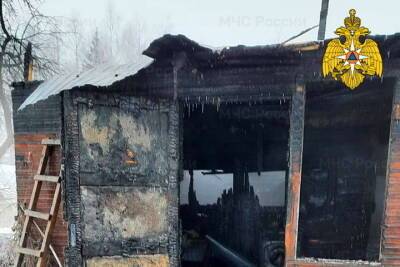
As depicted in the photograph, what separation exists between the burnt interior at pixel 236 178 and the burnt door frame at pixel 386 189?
5.33ft

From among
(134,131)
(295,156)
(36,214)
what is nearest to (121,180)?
(134,131)

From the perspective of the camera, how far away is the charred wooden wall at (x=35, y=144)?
5.31 m

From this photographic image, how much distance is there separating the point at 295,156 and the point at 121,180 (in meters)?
2.09

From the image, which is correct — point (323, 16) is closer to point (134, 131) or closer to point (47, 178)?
point (134, 131)

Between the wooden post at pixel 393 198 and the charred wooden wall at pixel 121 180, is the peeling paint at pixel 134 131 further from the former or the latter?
the wooden post at pixel 393 198

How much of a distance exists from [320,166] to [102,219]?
4282mm

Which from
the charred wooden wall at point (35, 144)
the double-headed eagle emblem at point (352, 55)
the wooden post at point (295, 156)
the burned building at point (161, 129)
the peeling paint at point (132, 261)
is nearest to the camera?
the double-headed eagle emblem at point (352, 55)

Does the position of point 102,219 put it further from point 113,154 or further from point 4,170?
point 4,170

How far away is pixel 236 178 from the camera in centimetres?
702

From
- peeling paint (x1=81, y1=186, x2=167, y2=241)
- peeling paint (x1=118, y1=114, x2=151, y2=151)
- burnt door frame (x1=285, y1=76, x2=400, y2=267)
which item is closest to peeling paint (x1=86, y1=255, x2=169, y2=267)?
peeling paint (x1=81, y1=186, x2=167, y2=241)

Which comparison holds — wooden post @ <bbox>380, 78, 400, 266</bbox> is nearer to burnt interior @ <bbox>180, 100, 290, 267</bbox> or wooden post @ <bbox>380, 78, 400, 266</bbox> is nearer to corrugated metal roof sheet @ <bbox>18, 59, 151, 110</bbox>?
burnt interior @ <bbox>180, 100, 290, 267</bbox>

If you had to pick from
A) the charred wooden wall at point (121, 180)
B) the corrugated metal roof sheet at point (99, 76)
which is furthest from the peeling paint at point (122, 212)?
the corrugated metal roof sheet at point (99, 76)

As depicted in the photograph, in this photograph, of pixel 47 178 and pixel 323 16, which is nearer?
pixel 47 178

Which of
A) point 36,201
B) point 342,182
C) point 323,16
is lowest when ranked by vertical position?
point 36,201
